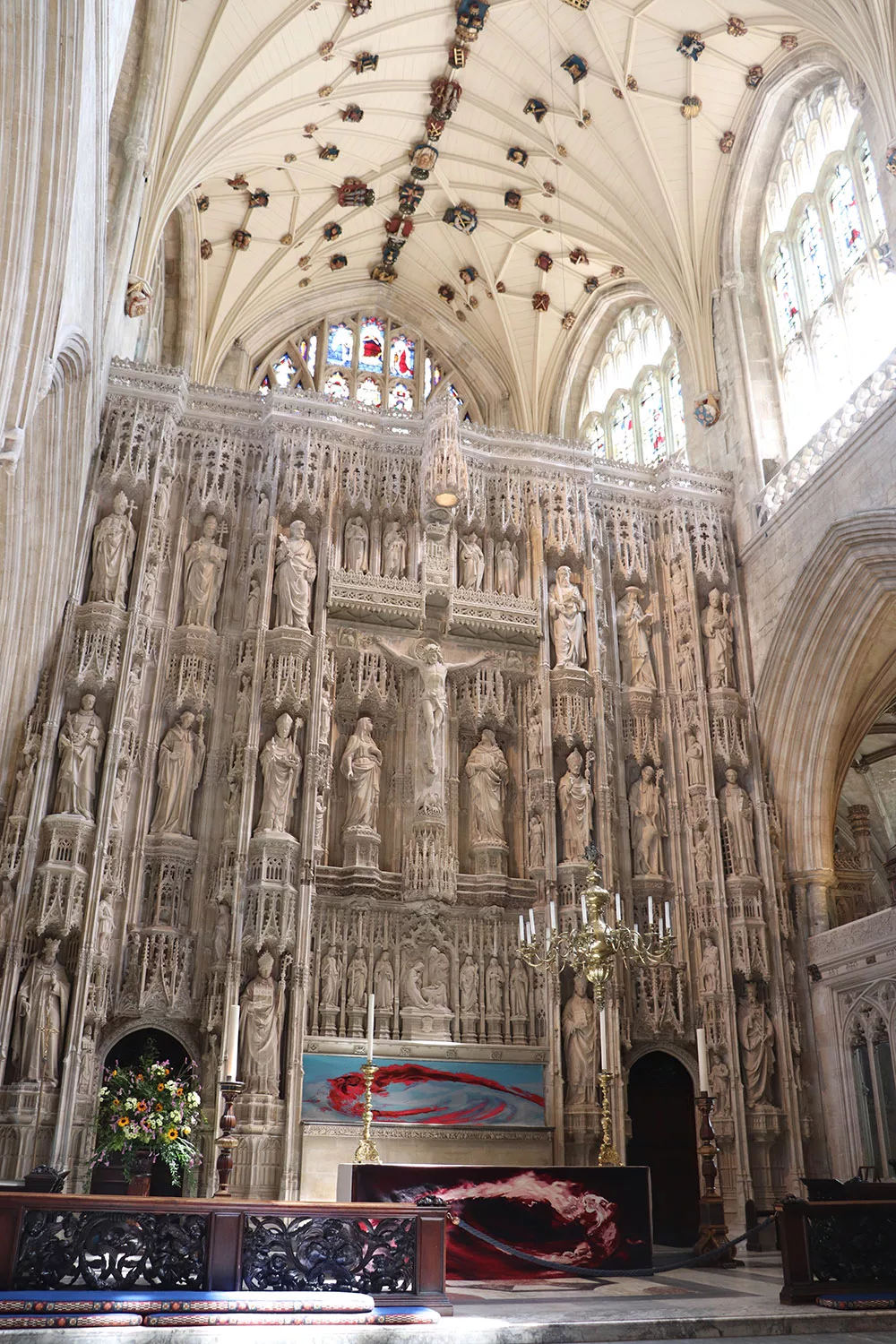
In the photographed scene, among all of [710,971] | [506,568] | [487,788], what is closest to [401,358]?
[506,568]

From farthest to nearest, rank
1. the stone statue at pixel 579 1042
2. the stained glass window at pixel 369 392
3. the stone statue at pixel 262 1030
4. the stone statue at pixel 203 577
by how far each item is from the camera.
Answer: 1. the stained glass window at pixel 369 392
2. the stone statue at pixel 203 577
3. the stone statue at pixel 579 1042
4. the stone statue at pixel 262 1030

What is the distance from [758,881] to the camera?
15.3 m

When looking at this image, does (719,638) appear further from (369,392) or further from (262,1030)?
(369,392)

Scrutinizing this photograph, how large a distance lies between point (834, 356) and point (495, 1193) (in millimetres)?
12280

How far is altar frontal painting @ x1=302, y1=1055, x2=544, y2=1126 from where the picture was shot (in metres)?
13.4

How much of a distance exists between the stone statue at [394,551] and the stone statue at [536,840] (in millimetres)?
4067

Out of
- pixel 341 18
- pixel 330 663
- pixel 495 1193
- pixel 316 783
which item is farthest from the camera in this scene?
pixel 341 18

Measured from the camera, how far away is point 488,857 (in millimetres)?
15586

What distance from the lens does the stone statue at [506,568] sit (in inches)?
682

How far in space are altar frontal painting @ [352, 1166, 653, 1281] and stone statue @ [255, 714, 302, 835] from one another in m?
5.34

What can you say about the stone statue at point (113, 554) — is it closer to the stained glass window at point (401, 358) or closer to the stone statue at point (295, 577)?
the stone statue at point (295, 577)

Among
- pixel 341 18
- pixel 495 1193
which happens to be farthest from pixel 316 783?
pixel 341 18

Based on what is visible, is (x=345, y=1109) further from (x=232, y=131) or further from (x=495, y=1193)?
(x=232, y=131)

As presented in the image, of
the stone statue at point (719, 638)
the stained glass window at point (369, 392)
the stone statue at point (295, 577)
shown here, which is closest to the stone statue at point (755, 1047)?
the stone statue at point (719, 638)
